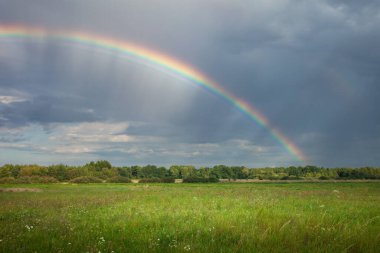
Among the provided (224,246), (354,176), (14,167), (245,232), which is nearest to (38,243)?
(224,246)

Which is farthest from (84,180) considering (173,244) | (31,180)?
(173,244)

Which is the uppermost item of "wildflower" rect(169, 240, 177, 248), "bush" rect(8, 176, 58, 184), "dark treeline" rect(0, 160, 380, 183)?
"dark treeline" rect(0, 160, 380, 183)

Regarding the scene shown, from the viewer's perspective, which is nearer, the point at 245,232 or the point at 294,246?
the point at 294,246

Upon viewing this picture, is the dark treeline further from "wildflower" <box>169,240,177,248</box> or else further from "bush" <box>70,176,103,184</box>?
"wildflower" <box>169,240,177,248</box>

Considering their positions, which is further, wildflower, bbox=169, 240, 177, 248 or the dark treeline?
the dark treeline

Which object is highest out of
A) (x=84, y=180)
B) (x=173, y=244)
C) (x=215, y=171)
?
(x=215, y=171)

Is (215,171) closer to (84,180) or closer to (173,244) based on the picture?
(84,180)

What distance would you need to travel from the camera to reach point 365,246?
974 cm

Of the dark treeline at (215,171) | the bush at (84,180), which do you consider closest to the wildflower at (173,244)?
the bush at (84,180)

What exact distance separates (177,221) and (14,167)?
15409cm

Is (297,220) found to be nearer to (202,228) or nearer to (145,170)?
(202,228)

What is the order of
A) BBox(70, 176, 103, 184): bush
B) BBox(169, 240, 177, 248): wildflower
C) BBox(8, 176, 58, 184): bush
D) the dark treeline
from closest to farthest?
BBox(169, 240, 177, 248): wildflower
BBox(8, 176, 58, 184): bush
BBox(70, 176, 103, 184): bush
the dark treeline

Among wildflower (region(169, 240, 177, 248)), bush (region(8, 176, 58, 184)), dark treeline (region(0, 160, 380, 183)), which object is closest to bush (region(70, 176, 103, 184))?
bush (region(8, 176, 58, 184))

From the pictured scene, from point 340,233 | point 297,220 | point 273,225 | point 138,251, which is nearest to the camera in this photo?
point 138,251
